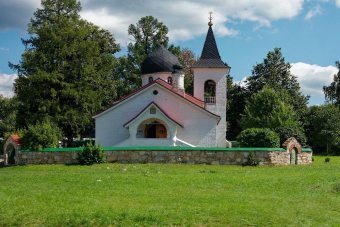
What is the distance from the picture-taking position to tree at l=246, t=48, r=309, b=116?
44656 mm

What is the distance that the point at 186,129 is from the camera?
84.1 feet

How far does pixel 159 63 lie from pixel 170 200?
2233cm

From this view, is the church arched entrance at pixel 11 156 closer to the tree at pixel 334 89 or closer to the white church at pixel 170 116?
the white church at pixel 170 116

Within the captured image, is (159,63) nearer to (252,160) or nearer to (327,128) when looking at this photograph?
(252,160)

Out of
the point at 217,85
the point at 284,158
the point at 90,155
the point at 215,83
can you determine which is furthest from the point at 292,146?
the point at 90,155

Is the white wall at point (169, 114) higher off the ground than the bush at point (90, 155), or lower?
higher

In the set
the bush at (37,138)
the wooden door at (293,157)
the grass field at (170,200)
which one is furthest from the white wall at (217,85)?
the grass field at (170,200)

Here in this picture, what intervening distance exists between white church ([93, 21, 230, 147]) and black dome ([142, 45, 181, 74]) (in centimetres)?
333

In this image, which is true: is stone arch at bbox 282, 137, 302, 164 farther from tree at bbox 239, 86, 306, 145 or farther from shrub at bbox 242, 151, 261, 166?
tree at bbox 239, 86, 306, 145

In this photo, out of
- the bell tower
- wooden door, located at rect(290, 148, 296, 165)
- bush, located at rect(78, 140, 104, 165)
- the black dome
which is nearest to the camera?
bush, located at rect(78, 140, 104, 165)

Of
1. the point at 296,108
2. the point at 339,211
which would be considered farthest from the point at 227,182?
the point at 296,108

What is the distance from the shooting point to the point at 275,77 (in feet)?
147

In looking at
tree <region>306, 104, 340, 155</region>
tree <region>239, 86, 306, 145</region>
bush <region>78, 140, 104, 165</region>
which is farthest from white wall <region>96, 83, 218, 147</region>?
tree <region>306, 104, 340, 155</region>

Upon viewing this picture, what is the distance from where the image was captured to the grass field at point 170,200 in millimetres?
8445
